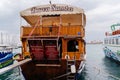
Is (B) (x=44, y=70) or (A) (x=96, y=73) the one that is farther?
(A) (x=96, y=73)

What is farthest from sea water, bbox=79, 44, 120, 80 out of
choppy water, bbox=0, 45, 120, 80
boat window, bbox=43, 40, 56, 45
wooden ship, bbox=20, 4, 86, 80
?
boat window, bbox=43, 40, 56, 45

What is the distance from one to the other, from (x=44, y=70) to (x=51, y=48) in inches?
59.0

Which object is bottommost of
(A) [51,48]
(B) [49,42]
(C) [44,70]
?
(C) [44,70]

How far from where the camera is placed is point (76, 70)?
1376cm

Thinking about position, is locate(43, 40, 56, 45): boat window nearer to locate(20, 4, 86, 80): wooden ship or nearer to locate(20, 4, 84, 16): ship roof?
locate(20, 4, 86, 80): wooden ship

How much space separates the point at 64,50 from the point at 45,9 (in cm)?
307

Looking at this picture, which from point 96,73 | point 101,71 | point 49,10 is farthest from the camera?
point 101,71

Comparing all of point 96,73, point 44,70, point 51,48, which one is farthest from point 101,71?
point 51,48

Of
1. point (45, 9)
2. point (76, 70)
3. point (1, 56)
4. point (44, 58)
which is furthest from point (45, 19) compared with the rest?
point (1, 56)

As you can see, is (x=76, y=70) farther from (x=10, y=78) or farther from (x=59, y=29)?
(x=10, y=78)

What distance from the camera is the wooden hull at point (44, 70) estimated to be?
45.2 feet

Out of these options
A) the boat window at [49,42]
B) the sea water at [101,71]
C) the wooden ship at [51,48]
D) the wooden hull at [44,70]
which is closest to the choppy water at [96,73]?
the sea water at [101,71]

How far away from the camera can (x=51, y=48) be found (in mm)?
13648

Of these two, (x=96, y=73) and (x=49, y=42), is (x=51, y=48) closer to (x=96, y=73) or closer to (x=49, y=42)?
(x=49, y=42)
